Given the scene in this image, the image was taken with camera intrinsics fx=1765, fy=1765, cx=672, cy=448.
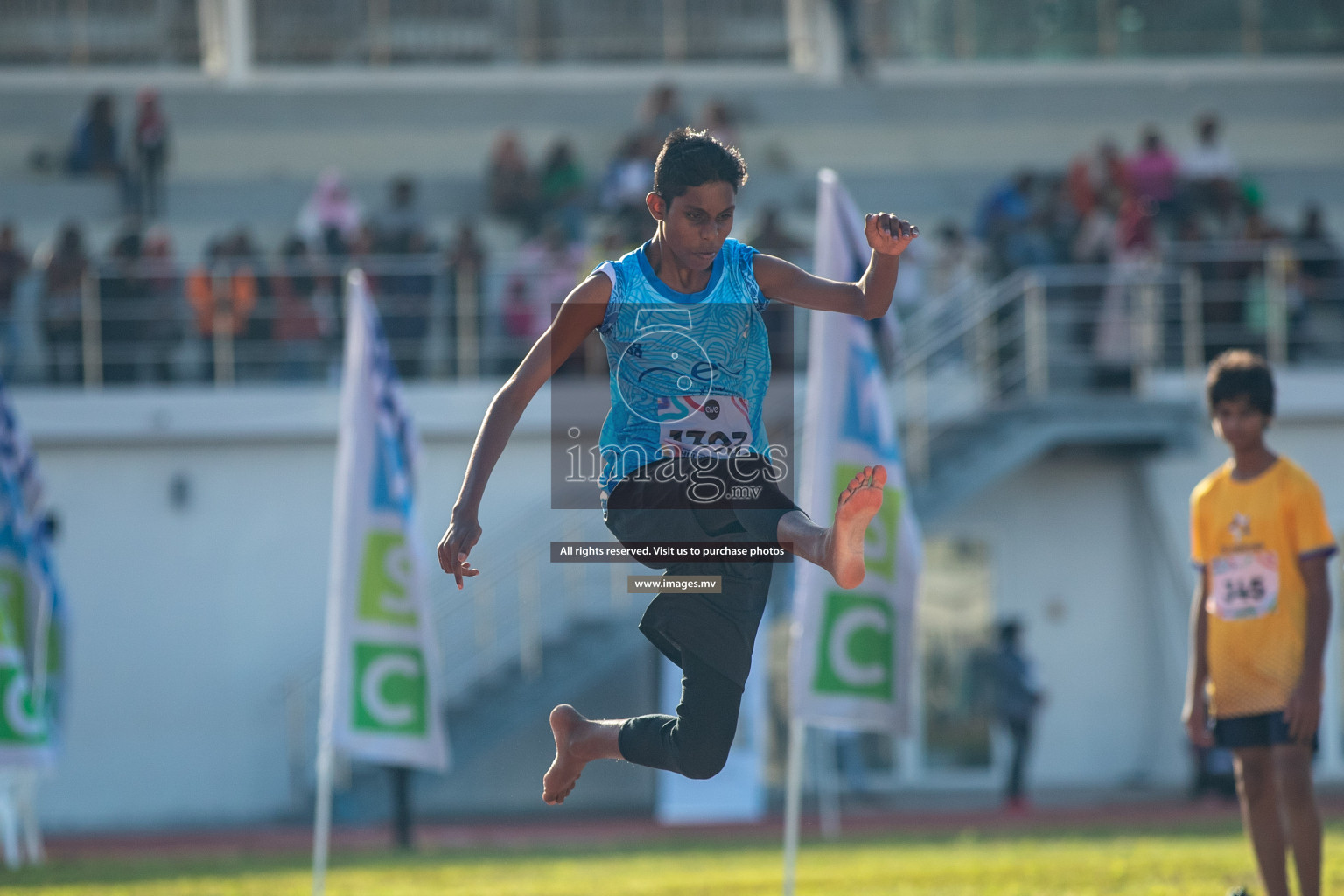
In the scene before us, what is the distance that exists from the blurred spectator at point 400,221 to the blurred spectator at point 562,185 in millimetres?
1490

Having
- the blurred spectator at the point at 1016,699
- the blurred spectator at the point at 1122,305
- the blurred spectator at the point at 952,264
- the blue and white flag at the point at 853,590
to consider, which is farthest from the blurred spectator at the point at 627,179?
the blue and white flag at the point at 853,590

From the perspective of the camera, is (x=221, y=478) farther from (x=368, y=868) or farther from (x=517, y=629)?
(x=368, y=868)

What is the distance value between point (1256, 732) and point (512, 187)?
15049 millimetres

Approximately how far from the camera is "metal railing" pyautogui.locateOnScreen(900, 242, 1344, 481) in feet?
57.4

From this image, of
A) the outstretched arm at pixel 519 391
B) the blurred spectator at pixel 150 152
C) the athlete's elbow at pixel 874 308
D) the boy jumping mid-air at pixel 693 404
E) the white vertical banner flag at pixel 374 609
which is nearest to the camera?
the outstretched arm at pixel 519 391

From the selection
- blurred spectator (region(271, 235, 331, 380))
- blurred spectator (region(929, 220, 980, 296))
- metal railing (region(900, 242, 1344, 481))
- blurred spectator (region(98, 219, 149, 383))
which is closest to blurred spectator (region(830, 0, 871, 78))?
blurred spectator (region(929, 220, 980, 296))

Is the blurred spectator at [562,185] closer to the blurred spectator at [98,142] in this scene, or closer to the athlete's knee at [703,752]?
the blurred spectator at [98,142]

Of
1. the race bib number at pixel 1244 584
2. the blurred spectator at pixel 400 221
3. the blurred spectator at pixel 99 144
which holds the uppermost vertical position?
the blurred spectator at pixel 99 144

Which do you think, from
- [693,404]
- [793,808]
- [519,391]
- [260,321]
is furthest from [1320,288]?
[519,391]

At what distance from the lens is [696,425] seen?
5.15 metres

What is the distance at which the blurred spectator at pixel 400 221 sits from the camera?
1842 cm

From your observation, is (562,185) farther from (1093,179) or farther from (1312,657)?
(1312,657)

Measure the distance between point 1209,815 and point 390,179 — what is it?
12.7m

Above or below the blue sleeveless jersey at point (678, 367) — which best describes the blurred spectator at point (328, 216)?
above
